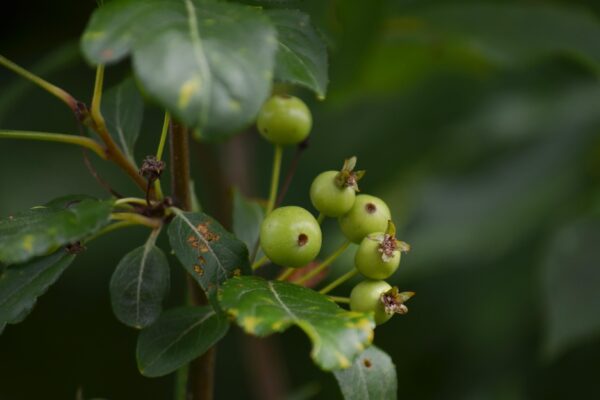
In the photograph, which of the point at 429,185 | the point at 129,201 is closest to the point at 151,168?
the point at 129,201

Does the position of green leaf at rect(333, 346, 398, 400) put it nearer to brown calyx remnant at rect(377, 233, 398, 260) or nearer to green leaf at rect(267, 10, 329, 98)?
brown calyx remnant at rect(377, 233, 398, 260)

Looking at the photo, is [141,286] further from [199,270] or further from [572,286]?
[572,286]

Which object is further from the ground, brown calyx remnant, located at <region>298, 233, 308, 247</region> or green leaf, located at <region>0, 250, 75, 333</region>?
brown calyx remnant, located at <region>298, 233, 308, 247</region>

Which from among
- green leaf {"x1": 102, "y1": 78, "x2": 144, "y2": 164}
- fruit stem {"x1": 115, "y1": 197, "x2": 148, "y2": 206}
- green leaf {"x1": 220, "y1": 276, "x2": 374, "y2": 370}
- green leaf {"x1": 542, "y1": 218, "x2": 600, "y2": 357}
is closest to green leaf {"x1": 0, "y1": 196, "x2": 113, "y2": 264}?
fruit stem {"x1": 115, "y1": 197, "x2": 148, "y2": 206}

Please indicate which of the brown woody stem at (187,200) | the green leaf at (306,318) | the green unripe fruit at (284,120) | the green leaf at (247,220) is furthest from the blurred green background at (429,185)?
the green leaf at (306,318)

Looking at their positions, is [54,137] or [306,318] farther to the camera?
[54,137]

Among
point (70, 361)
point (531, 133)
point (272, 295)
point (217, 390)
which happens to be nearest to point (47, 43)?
point (70, 361)

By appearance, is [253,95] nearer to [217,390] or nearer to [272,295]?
[272,295]
